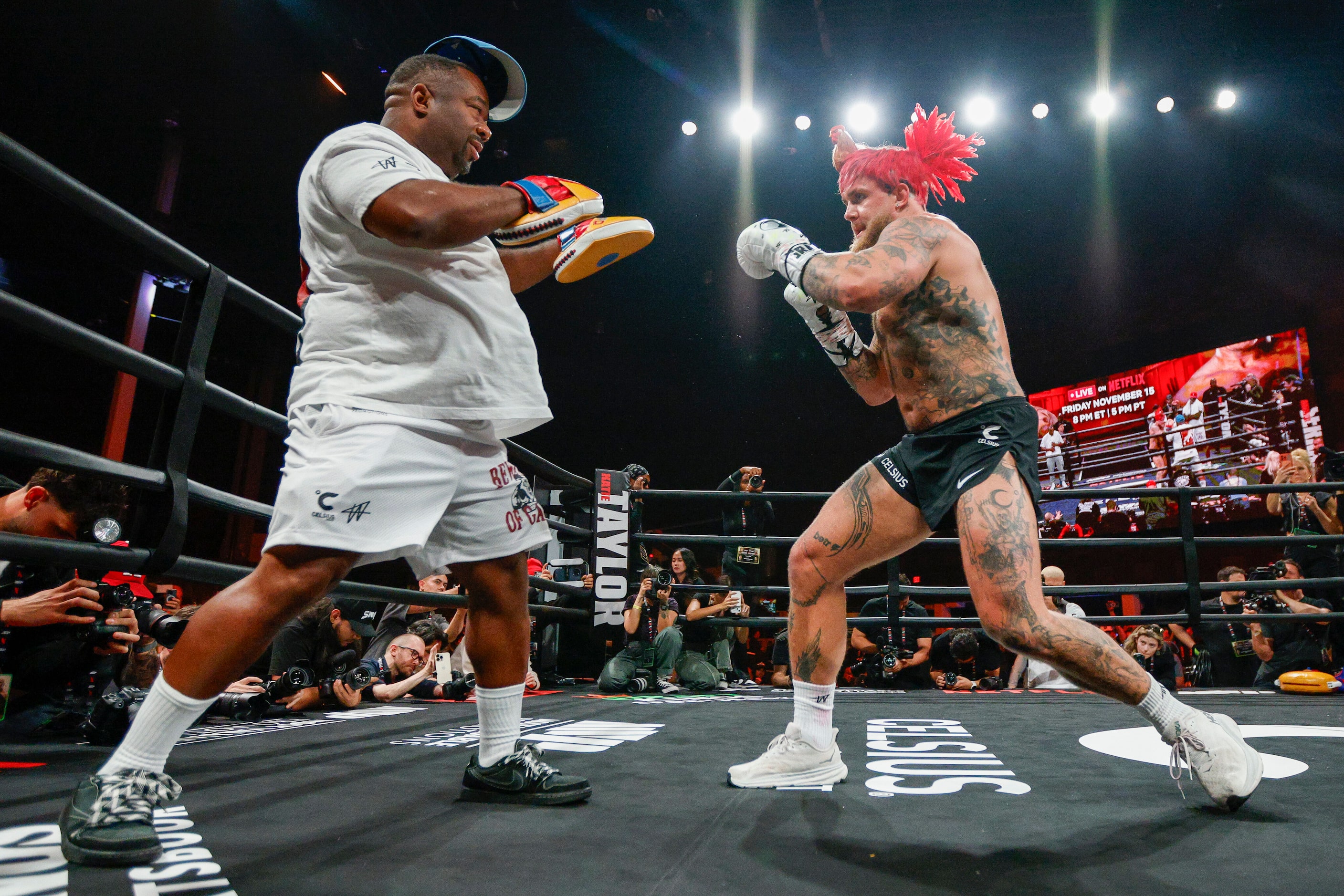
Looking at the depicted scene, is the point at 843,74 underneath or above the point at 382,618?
above

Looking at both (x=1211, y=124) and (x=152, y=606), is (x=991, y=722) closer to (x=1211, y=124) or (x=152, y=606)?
(x=152, y=606)

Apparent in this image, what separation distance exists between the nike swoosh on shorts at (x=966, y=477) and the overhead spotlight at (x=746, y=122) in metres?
7.39

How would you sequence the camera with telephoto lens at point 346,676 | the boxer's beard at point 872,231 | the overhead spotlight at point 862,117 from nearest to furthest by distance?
the boxer's beard at point 872,231 < the camera with telephoto lens at point 346,676 < the overhead spotlight at point 862,117

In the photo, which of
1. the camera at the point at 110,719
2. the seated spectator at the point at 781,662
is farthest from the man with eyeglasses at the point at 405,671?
the seated spectator at the point at 781,662

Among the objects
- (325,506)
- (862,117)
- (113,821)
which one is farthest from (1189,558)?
(862,117)

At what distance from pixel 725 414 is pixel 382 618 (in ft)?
23.0

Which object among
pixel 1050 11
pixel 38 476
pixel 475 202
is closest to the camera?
pixel 475 202

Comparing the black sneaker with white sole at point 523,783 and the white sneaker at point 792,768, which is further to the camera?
the white sneaker at point 792,768

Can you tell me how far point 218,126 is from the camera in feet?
24.9

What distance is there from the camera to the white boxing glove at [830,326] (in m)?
1.86

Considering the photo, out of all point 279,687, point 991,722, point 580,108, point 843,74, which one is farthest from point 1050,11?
point 279,687

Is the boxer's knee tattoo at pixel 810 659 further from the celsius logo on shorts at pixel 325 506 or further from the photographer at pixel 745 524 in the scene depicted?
the photographer at pixel 745 524

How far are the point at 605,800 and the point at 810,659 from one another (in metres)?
0.58

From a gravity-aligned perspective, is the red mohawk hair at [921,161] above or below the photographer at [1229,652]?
above
